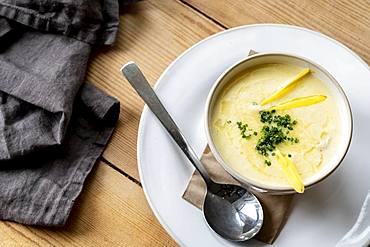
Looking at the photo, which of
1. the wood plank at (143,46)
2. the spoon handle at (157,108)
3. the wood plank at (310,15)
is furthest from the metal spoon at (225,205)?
the wood plank at (310,15)

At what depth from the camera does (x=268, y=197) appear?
115 centimetres

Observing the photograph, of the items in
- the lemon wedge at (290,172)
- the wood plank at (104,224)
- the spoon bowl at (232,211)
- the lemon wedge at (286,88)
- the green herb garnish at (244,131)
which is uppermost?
the lemon wedge at (286,88)

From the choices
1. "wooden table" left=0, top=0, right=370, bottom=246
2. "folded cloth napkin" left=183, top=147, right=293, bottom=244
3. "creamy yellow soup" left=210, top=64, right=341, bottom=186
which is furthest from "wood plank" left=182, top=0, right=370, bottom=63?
"folded cloth napkin" left=183, top=147, right=293, bottom=244

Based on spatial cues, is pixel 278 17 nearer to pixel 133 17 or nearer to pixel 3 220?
pixel 133 17

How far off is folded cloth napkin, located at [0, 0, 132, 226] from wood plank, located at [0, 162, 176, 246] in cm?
2

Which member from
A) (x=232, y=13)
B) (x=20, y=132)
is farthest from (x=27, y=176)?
(x=232, y=13)

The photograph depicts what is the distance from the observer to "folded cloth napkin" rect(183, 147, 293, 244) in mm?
1136

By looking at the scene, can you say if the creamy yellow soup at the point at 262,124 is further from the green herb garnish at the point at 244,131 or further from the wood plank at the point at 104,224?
the wood plank at the point at 104,224

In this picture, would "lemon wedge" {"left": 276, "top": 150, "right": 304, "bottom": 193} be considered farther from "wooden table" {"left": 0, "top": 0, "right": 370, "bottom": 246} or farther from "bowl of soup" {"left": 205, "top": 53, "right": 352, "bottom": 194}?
"wooden table" {"left": 0, "top": 0, "right": 370, "bottom": 246}

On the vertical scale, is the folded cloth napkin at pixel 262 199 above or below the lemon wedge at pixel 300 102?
below

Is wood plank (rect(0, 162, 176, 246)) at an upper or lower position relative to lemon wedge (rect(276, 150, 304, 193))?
lower

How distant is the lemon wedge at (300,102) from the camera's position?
1.11m

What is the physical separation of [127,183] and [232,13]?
1.19 feet


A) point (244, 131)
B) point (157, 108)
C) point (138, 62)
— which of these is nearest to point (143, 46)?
point (138, 62)
